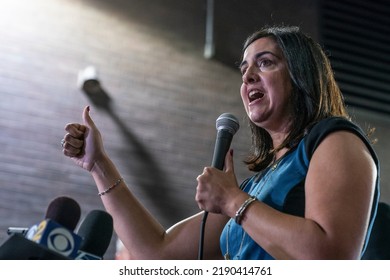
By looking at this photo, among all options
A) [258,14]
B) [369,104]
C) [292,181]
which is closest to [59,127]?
[258,14]

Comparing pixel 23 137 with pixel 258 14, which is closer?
pixel 23 137

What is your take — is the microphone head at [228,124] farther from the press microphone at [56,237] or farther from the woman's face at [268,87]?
the press microphone at [56,237]

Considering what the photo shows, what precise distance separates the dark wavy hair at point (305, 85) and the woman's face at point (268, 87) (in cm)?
2

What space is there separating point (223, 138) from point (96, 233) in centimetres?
43

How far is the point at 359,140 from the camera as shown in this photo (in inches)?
55.3

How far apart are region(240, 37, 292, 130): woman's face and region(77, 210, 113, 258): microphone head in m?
0.51

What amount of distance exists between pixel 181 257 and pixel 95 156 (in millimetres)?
381

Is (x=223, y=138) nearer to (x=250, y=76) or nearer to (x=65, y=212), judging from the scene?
(x=250, y=76)

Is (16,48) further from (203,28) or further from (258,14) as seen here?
(258,14)

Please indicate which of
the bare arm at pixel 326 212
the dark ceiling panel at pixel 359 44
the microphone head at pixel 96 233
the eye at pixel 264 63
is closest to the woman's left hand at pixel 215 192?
the bare arm at pixel 326 212

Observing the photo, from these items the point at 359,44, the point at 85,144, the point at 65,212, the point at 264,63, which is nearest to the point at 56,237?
the point at 65,212

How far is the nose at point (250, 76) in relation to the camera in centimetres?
171

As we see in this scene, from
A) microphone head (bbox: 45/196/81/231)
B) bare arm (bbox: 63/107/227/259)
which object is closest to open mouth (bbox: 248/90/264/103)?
bare arm (bbox: 63/107/227/259)

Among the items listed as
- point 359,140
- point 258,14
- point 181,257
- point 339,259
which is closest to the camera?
point 339,259
